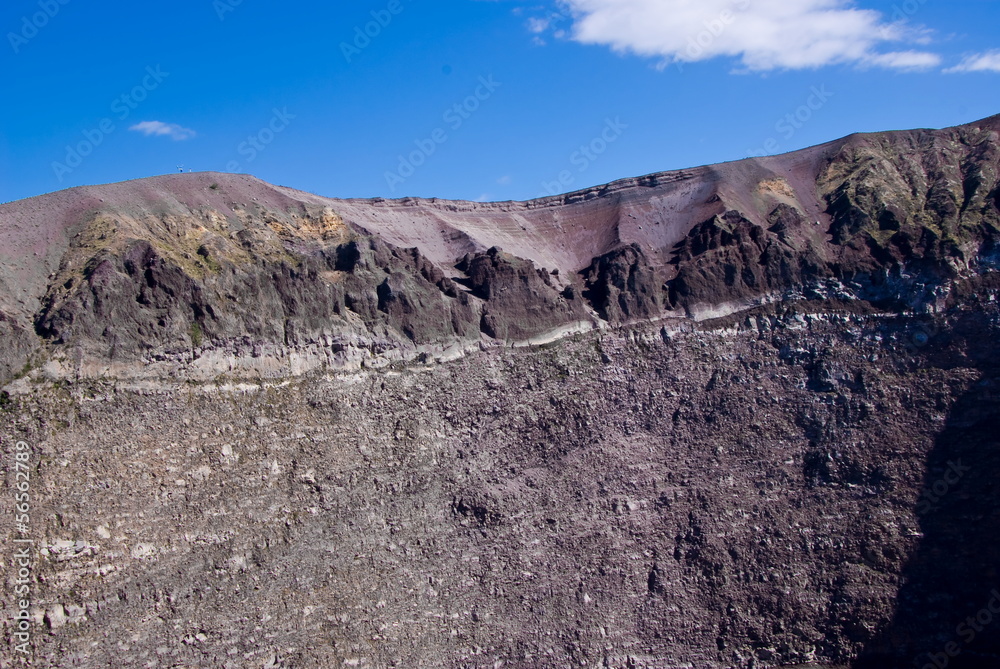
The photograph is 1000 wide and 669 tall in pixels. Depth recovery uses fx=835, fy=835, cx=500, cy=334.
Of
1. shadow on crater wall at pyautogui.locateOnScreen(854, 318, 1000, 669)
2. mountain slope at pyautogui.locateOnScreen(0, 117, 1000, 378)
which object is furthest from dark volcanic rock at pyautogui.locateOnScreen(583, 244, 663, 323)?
shadow on crater wall at pyautogui.locateOnScreen(854, 318, 1000, 669)

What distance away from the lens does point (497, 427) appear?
30.1 meters

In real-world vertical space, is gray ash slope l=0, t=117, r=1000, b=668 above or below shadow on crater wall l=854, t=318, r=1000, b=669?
above

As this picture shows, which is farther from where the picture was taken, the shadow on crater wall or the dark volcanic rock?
the dark volcanic rock

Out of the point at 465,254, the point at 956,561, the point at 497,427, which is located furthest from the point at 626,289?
the point at 956,561

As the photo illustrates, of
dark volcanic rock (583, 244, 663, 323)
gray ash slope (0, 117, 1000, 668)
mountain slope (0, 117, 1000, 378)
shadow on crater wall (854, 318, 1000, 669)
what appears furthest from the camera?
dark volcanic rock (583, 244, 663, 323)

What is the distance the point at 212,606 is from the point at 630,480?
49.4 ft

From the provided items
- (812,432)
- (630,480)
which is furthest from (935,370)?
(630,480)

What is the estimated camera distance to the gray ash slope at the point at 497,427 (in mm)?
23312

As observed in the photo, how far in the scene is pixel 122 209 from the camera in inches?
1127

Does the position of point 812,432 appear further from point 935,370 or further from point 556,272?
point 556,272

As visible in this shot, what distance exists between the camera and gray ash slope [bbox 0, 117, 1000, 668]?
76.5 feet

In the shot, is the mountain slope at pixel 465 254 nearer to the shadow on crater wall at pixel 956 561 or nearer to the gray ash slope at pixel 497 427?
the gray ash slope at pixel 497 427

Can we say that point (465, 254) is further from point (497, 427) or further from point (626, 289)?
point (497, 427)

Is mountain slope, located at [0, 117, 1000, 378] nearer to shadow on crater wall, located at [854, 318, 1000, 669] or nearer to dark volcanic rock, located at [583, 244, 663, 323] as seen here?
dark volcanic rock, located at [583, 244, 663, 323]
